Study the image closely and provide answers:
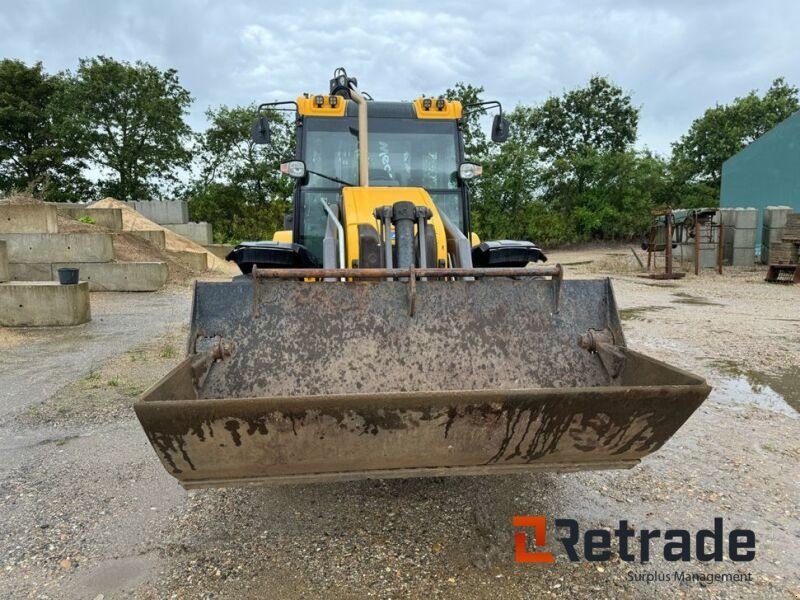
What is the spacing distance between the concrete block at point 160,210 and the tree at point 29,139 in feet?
25.9

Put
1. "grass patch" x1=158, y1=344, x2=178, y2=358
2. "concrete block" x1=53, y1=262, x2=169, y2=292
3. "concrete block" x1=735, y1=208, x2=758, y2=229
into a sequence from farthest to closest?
"concrete block" x1=735, y1=208, x2=758, y2=229
"concrete block" x1=53, y1=262, x2=169, y2=292
"grass patch" x1=158, y1=344, x2=178, y2=358

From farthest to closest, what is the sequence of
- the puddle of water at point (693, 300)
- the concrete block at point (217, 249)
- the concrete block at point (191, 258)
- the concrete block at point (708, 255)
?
1. the concrete block at point (217, 249)
2. the concrete block at point (191, 258)
3. the concrete block at point (708, 255)
4. the puddle of water at point (693, 300)

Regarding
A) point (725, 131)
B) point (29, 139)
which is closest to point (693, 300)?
point (725, 131)

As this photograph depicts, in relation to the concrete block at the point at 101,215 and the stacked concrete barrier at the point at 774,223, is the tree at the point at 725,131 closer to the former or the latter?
the stacked concrete barrier at the point at 774,223

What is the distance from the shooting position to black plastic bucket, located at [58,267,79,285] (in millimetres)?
8789

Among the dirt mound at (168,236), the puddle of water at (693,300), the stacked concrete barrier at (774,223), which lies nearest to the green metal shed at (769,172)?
the stacked concrete barrier at (774,223)

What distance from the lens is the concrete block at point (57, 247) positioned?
488 inches

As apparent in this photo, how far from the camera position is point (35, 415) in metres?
4.55

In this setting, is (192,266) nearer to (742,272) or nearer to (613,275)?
(613,275)

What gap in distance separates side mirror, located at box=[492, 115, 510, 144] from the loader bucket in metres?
2.39

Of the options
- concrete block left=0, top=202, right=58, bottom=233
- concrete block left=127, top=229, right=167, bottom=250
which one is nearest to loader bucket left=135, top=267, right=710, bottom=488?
concrete block left=0, top=202, right=58, bottom=233

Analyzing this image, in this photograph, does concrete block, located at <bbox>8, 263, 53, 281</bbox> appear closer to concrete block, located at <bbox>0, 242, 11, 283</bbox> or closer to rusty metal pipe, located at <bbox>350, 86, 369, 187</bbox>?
concrete block, located at <bbox>0, 242, 11, 283</bbox>

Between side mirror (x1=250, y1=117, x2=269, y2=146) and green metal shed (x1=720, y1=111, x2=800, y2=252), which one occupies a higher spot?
green metal shed (x1=720, y1=111, x2=800, y2=252)

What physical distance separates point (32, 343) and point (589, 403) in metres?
7.89
